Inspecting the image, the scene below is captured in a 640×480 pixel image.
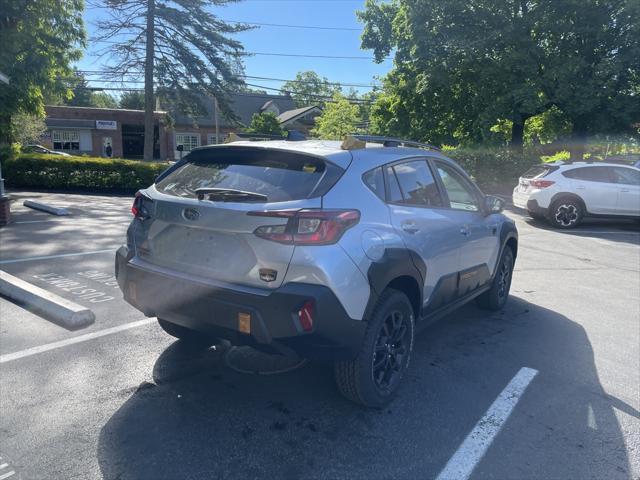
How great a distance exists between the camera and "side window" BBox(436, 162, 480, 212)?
420cm

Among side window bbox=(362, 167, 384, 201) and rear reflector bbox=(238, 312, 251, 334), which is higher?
side window bbox=(362, 167, 384, 201)

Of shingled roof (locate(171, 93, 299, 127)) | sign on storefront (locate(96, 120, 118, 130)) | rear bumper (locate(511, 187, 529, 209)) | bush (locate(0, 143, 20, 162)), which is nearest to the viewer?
rear bumper (locate(511, 187, 529, 209))

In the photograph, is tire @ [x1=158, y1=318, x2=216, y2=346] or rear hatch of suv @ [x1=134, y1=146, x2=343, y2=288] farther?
tire @ [x1=158, y1=318, x2=216, y2=346]

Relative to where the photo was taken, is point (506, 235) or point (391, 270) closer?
point (391, 270)

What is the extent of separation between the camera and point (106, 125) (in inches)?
1602

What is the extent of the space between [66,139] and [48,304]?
42.3 meters

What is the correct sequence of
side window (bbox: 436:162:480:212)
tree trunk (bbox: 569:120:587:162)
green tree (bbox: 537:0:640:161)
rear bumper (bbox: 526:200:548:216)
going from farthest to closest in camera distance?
tree trunk (bbox: 569:120:587:162), green tree (bbox: 537:0:640:161), rear bumper (bbox: 526:200:548:216), side window (bbox: 436:162:480:212)

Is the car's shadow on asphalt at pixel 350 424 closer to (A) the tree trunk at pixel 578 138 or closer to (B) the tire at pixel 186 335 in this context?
(B) the tire at pixel 186 335

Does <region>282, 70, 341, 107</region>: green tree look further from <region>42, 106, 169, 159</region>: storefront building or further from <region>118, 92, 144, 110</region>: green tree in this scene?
<region>42, 106, 169, 159</region>: storefront building

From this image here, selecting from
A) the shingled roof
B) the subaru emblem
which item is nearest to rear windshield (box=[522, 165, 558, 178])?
the subaru emblem

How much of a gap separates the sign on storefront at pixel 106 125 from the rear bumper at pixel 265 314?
42.3 metres

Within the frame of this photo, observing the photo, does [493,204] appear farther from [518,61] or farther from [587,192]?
[518,61]

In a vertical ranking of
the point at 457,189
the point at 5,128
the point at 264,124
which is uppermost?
the point at 264,124

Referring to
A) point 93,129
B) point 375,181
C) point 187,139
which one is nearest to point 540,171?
point 375,181
